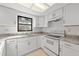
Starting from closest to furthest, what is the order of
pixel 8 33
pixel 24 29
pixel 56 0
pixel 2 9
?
1. pixel 56 0
2. pixel 2 9
3. pixel 8 33
4. pixel 24 29

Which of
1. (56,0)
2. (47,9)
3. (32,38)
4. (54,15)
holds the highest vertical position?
(47,9)

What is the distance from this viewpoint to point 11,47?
3.61ft

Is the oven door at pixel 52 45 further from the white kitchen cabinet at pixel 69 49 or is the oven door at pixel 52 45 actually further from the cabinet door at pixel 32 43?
the cabinet door at pixel 32 43

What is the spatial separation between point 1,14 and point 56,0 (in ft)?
3.04

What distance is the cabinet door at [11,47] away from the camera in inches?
40.9

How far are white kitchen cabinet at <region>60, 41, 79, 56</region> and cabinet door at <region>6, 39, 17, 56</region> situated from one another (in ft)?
2.51

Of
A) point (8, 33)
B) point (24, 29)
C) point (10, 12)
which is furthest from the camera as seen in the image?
point (24, 29)

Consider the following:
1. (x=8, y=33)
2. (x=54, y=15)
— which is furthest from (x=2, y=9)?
(x=54, y=15)

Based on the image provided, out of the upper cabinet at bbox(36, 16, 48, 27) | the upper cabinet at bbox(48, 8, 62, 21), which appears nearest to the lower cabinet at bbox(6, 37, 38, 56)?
the upper cabinet at bbox(36, 16, 48, 27)

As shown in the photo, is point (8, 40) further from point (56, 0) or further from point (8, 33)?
point (56, 0)

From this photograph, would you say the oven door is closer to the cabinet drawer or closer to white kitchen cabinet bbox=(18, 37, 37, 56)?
white kitchen cabinet bbox=(18, 37, 37, 56)

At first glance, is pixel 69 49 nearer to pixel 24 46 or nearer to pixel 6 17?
pixel 24 46

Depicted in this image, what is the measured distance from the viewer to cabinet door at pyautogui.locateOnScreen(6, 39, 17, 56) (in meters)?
1.04

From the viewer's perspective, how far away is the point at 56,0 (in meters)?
0.32
